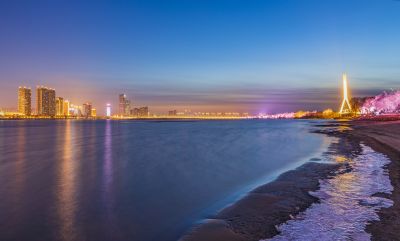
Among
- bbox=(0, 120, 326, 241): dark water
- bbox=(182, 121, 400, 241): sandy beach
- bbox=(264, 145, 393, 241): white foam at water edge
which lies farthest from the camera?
bbox=(0, 120, 326, 241): dark water

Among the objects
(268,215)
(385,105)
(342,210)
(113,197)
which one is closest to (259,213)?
(268,215)

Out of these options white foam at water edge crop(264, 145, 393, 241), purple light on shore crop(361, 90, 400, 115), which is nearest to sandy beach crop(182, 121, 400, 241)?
white foam at water edge crop(264, 145, 393, 241)

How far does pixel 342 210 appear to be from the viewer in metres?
8.20

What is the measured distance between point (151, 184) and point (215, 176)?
130 inches

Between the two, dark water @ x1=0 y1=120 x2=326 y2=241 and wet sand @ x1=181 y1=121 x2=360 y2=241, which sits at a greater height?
wet sand @ x1=181 y1=121 x2=360 y2=241

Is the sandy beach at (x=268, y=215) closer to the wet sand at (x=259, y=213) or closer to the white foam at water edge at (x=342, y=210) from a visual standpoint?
the wet sand at (x=259, y=213)

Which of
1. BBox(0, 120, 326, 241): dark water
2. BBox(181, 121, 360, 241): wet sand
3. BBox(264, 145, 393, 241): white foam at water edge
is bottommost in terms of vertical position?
BBox(0, 120, 326, 241): dark water

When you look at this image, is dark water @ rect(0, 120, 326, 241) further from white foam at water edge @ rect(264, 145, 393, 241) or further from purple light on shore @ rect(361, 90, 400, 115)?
purple light on shore @ rect(361, 90, 400, 115)

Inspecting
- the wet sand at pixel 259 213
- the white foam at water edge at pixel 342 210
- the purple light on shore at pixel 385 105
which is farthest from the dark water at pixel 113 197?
the purple light on shore at pixel 385 105

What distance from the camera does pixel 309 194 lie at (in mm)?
10266

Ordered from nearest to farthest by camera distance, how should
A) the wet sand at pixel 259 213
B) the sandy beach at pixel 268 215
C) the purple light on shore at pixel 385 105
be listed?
the sandy beach at pixel 268 215, the wet sand at pixel 259 213, the purple light on shore at pixel 385 105

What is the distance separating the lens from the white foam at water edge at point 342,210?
263 inches

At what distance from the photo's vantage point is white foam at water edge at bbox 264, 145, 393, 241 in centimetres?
668

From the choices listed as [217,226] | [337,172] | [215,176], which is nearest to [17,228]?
[217,226]
